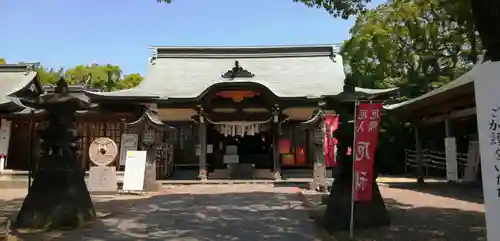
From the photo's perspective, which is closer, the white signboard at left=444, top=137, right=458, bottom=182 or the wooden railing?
the white signboard at left=444, top=137, right=458, bottom=182

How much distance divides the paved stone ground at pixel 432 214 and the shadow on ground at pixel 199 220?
1.25 metres

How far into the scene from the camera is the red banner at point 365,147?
6848 mm

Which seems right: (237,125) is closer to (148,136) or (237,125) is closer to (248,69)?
(248,69)

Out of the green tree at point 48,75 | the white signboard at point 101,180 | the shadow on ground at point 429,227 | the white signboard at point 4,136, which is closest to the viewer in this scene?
the shadow on ground at point 429,227

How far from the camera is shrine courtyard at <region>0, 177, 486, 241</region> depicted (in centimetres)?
712

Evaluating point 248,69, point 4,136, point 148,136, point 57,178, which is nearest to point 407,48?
point 248,69

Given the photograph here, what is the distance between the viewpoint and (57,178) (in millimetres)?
8203

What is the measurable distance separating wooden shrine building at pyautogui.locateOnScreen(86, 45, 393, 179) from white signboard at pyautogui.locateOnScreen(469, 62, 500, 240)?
12.9m

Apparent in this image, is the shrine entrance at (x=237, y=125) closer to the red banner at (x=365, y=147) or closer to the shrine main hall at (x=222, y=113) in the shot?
the shrine main hall at (x=222, y=113)

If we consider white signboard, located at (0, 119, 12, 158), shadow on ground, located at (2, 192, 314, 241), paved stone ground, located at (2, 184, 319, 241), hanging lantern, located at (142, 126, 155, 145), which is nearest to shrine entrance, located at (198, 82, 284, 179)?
hanging lantern, located at (142, 126, 155, 145)

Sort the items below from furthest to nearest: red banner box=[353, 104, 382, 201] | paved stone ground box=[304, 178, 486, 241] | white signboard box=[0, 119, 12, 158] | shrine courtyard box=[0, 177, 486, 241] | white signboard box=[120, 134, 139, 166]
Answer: white signboard box=[0, 119, 12, 158], white signboard box=[120, 134, 139, 166], shrine courtyard box=[0, 177, 486, 241], red banner box=[353, 104, 382, 201], paved stone ground box=[304, 178, 486, 241]

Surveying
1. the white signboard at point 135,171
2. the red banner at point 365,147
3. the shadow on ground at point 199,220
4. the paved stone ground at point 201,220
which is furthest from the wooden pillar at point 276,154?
the red banner at point 365,147

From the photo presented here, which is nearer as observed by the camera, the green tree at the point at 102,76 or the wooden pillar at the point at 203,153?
the wooden pillar at the point at 203,153

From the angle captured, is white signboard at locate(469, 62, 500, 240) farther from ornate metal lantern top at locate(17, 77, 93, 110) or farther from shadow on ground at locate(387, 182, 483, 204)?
shadow on ground at locate(387, 182, 483, 204)
